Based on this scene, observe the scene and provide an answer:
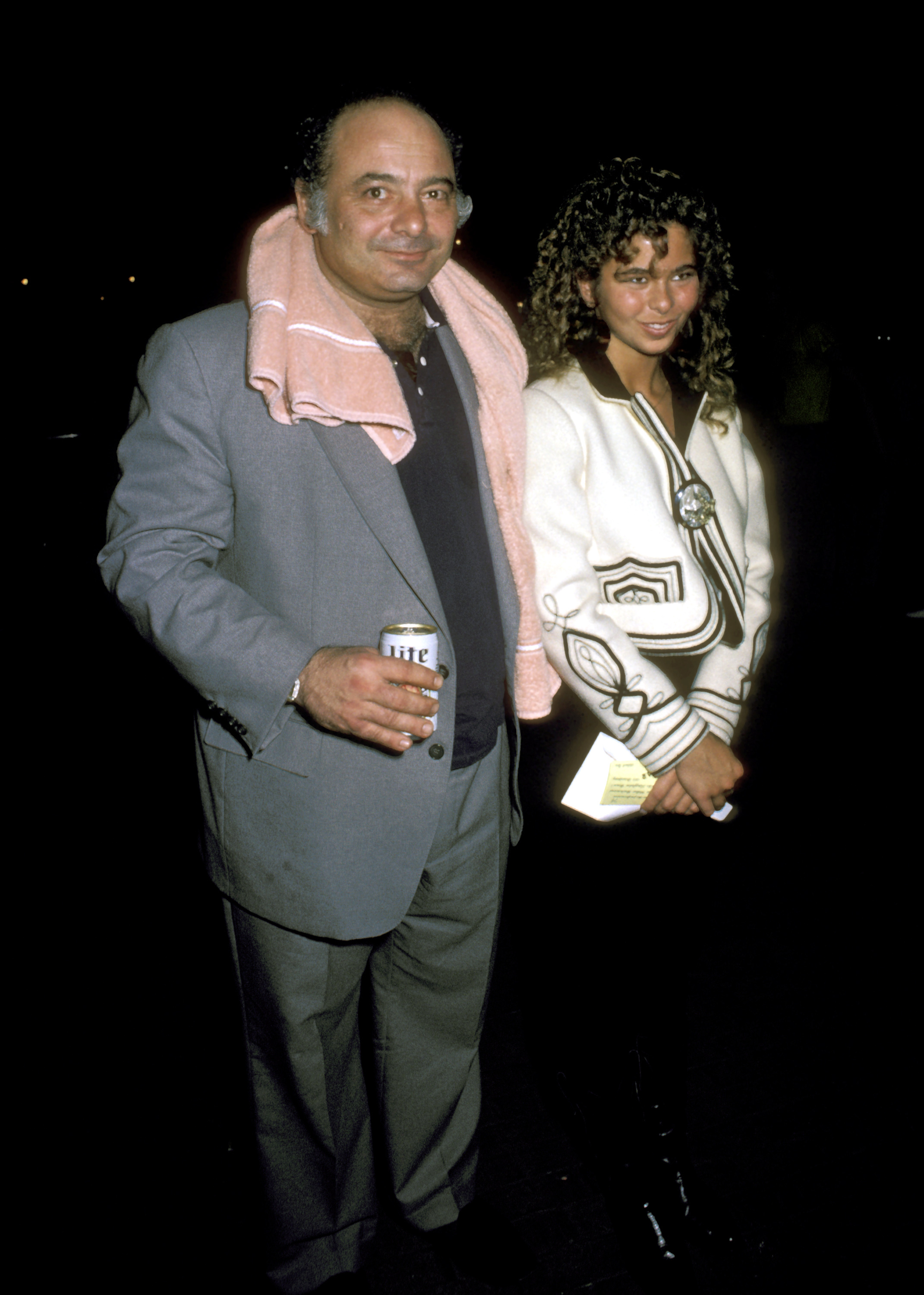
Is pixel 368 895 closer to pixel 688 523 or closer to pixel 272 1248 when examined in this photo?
pixel 272 1248

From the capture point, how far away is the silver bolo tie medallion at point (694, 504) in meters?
1.61

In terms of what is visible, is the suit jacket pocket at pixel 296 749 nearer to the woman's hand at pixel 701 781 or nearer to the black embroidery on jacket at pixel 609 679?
the black embroidery on jacket at pixel 609 679

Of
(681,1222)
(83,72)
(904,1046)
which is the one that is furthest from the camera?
(83,72)

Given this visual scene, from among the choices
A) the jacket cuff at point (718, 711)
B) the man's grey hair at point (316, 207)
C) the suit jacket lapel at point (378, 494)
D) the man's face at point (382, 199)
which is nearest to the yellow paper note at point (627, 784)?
the jacket cuff at point (718, 711)

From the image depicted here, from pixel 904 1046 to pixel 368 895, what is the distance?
1.85 m

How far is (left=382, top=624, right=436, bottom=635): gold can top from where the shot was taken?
1.18 m

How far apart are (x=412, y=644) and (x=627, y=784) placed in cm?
68

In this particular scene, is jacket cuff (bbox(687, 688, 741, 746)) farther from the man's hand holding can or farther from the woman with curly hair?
the man's hand holding can

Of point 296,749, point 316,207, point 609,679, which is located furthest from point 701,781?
Answer: point 316,207

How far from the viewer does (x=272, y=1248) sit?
5.40 ft

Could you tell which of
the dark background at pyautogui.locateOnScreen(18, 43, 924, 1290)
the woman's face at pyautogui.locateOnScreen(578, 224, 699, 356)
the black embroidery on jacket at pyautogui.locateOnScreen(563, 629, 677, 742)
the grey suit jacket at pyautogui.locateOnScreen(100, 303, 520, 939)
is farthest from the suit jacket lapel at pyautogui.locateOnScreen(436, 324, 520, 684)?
the dark background at pyautogui.locateOnScreen(18, 43, 924, 1290)

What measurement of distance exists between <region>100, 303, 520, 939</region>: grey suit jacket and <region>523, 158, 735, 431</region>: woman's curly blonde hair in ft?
0.95

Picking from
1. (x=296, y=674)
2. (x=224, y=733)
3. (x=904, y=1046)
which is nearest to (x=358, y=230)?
(x=296, y=674)

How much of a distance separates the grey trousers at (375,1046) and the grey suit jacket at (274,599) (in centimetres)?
13
